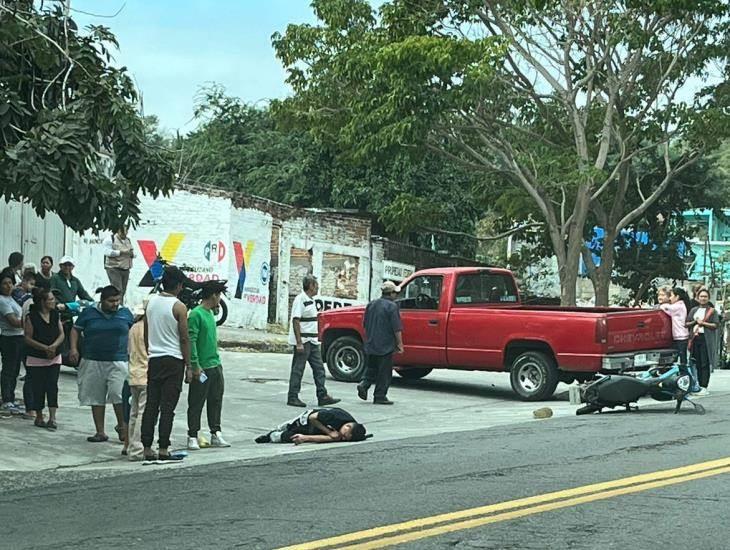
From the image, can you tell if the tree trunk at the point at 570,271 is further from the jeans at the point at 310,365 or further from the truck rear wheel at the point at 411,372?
the jeans at the point at 310,365

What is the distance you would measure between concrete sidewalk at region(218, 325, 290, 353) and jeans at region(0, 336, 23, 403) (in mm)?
10710

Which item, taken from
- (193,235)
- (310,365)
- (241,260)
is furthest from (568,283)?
(310,365)

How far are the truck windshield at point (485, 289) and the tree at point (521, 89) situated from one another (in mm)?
6236

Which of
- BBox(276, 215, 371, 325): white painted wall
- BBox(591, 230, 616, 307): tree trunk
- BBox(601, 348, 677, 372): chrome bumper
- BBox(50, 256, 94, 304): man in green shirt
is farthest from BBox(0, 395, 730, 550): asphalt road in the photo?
BBox(276, 215, 371, 325): white painted wall

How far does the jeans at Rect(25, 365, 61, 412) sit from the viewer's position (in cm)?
1348

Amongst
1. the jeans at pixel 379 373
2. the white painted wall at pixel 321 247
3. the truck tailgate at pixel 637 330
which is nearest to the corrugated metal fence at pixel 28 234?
the jeans at pixel 379 373

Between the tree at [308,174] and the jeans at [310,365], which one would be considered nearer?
the jeans at [310,365]

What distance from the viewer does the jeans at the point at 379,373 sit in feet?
55.9

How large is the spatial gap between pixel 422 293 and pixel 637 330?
3.55 meters

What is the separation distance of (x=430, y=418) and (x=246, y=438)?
3.07 meters

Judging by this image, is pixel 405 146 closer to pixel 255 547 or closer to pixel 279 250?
pixel 279 250

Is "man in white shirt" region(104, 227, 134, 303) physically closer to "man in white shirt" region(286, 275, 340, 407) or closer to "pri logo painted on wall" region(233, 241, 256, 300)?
"man in white shirt" region(286, 275, 340, 407)

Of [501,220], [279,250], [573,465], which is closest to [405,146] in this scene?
[279,250]

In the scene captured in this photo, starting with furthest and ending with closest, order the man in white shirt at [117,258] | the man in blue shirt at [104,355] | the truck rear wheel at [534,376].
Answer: the man in white shirt at [117,258] < the truck rear wheel at [534,376] < the man in blue shirt at [104,355]
